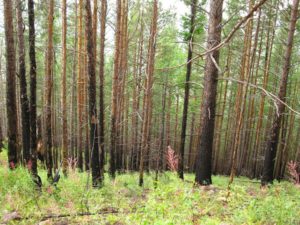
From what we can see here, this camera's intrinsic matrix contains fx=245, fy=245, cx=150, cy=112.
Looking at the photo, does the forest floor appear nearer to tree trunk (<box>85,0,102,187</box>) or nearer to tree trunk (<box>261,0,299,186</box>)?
tree trunk (<box>85,0,102,187</box>)

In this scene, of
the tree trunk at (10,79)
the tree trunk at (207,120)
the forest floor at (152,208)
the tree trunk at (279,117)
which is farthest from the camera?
the tree trunk at (279,117)

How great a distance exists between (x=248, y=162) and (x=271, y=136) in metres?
14.9

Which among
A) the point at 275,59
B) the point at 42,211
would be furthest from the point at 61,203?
the point at 275,59

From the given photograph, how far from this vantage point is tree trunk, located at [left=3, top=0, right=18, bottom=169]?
6.74m

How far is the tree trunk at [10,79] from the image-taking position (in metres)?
6.74

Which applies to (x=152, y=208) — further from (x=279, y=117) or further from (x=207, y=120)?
(x=279, y=117)

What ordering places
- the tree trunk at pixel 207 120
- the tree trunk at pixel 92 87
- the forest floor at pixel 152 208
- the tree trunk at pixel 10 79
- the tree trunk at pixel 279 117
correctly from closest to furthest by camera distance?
the forest floor at pixel 152 208 → the tree trunk at pixel 92 87 → the tree trunk at pixel 10 79 → the tree trunk at pixel 207 120 → the tree trunk at pixel 279 117

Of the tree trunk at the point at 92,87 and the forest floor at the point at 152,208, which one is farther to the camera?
the tree trunk at the point at 92,87

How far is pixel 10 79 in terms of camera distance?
691 cm

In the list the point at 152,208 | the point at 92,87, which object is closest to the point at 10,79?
the point at 92,87

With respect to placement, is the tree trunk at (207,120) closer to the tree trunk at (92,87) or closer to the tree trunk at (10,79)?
the tree trunk at (92,87)

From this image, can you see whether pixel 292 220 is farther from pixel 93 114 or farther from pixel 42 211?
pixel 93 114

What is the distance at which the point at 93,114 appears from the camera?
21.1 ft

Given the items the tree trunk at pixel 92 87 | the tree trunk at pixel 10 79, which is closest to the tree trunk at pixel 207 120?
the tree trunk at pixel 92 87
